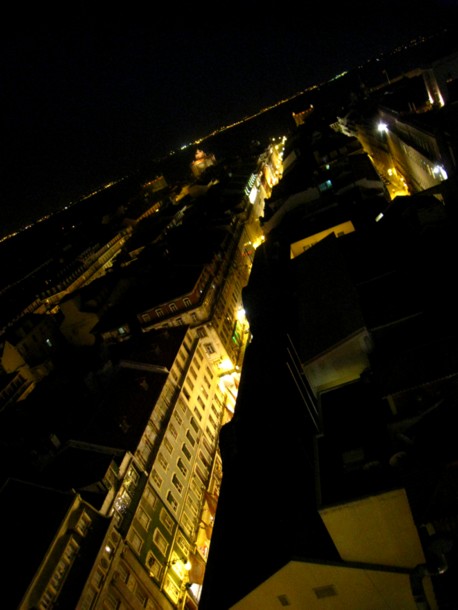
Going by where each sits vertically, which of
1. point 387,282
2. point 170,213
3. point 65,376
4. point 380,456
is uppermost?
point 170,213

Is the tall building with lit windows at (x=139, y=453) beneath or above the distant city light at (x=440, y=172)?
beneath

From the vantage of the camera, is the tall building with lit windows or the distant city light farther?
the distant city light

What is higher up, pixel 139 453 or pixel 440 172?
pixel 440 172

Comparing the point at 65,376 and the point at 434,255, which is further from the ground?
the point at 434,255

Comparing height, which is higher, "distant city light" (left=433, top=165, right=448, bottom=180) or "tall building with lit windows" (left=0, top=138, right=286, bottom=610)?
"distant city light" (left=433, top=165, right=448, bottom=180)

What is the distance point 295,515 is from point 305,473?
6.79 feet

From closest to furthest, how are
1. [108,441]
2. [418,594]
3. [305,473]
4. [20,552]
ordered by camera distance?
1. [418,594]
2. [305,473]
3. [20,552]
4. [108,441]

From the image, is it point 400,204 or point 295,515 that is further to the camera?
point 400,204

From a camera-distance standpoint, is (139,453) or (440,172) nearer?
(139,453)

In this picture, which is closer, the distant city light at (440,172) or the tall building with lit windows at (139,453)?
the tall building with lit windows at (139,453)

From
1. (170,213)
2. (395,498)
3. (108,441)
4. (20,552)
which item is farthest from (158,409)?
(170,213)

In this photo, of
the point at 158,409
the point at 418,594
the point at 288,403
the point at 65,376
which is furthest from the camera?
the point at 65,376

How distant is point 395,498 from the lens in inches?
479

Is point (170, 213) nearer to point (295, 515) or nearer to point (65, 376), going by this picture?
point (65, 376)
